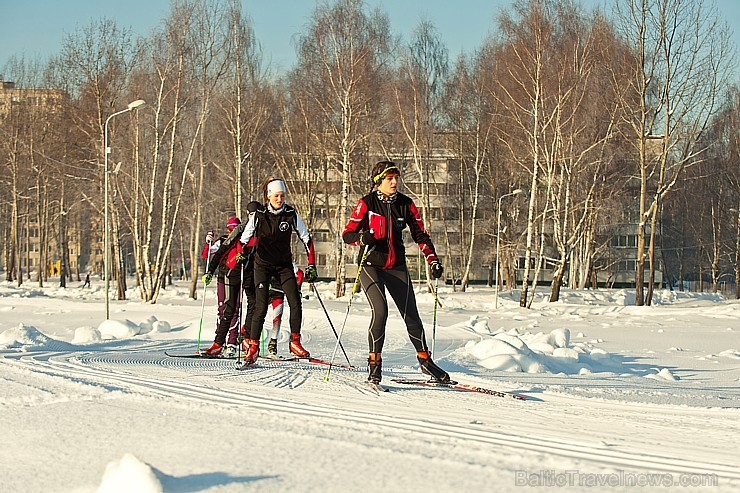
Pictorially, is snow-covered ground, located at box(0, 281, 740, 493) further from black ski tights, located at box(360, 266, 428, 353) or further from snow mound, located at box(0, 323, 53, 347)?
snow mound, located at box(0, 323, 53, 347)

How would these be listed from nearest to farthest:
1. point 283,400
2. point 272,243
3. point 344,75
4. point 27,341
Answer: point 283,400 → point 272,243 → point 27,341 → point 344,75

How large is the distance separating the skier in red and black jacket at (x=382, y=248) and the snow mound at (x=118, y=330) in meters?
8.40

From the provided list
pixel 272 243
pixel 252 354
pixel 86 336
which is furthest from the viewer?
pixel 86 336

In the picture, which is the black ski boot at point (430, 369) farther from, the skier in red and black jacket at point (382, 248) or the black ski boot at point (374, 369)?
the black ski boot at point (374, 369)

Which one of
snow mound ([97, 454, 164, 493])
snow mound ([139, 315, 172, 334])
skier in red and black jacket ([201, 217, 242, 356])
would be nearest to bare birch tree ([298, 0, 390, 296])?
snow mound ([139, 315, 172, 334])

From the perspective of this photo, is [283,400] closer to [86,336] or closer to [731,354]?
[86,336]

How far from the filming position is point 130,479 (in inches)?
126

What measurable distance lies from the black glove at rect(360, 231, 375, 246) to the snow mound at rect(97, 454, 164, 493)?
11.7 feet

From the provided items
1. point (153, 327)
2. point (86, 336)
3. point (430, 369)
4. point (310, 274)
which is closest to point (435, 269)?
point (430, 369)

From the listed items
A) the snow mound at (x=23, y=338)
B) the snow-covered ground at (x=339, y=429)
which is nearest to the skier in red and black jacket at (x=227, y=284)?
the snow-covered ground at (x=339, y=429)

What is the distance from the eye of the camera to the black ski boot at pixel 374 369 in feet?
21.8

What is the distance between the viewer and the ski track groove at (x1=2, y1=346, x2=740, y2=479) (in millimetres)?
3961

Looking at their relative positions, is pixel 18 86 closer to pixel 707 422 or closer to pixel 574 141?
pixel 574 141

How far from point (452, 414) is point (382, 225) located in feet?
6.61
